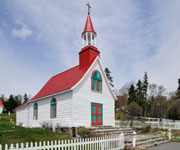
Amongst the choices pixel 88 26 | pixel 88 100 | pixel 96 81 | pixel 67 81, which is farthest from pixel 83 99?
pixel 88 26

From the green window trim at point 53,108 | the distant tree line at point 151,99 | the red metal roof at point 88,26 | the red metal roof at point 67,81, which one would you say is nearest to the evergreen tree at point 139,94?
the distant tree line at point 151,99

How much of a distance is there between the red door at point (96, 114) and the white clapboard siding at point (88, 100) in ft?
1.51

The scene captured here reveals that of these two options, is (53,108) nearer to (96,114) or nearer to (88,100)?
(88,100)

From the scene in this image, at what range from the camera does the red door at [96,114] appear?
16.7m

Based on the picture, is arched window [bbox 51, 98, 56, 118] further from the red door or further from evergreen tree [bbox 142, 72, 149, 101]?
evergreen tree [bbox 142, 72, 149, 101]

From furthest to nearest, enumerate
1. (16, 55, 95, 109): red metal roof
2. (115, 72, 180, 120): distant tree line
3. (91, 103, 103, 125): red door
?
1. (115, 72, 180, 120): distant tree line
2. (91, 103, 103, 125): red door
3. (16, 55, 95, 109): red metal roof

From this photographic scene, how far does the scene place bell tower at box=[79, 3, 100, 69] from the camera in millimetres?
18703

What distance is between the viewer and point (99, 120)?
1728 centimetres

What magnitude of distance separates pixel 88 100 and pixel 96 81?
2.44m

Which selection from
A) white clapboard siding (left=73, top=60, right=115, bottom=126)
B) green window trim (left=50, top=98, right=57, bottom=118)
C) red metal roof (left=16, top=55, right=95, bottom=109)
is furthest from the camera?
green window trim (left=50, top=98, right=57, bottom=118)

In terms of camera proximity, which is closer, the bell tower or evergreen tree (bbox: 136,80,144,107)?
the bell tower

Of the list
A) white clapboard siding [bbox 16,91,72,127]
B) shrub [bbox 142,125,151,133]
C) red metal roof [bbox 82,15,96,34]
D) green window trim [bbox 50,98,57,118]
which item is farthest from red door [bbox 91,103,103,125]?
red metal roof [bbox 82,15,96,34]

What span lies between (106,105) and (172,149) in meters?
8.57

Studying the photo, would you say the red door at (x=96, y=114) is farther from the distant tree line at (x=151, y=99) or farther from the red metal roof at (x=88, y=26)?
the distant tree line at (x=151, y=99)
